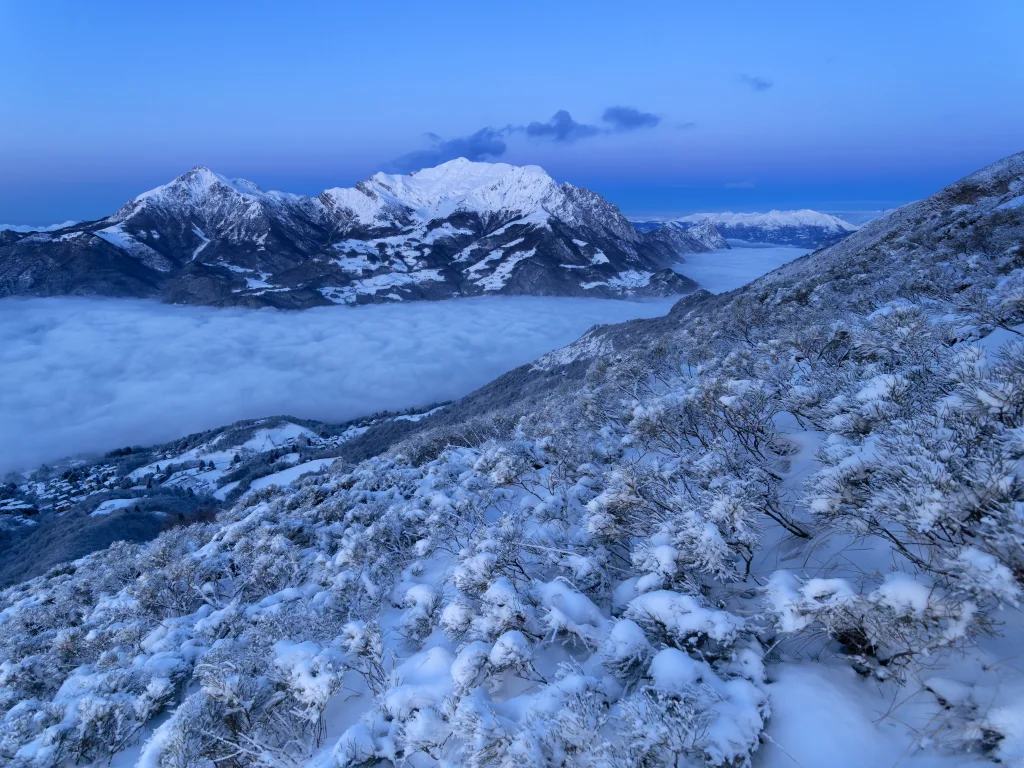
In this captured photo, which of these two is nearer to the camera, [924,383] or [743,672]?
[743,672]

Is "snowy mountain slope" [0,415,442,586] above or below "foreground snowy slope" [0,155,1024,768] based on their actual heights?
below

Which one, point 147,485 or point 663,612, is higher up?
point 663,612

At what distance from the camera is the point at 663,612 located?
359cm

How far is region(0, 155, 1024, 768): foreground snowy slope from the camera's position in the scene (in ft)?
8.91

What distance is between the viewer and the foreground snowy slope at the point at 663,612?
8.91 feet

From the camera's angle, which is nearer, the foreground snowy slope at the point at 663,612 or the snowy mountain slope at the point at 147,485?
the foreground snowy slope at the point at 663,612

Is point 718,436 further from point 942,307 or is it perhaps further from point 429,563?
point 942,307

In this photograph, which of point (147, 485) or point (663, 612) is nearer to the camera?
point (663, 612)

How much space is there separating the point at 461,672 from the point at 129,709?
453cm

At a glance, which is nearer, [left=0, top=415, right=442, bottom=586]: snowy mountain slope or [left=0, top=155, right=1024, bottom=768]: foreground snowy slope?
[left=0, top=155, right=1024, bottom=768]: foreground snowy slope

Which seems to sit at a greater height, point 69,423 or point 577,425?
point 577,425

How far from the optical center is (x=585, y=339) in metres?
76.1

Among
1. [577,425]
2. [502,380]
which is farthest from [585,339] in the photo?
[577,425]

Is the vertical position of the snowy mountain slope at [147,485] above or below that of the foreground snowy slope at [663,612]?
below
